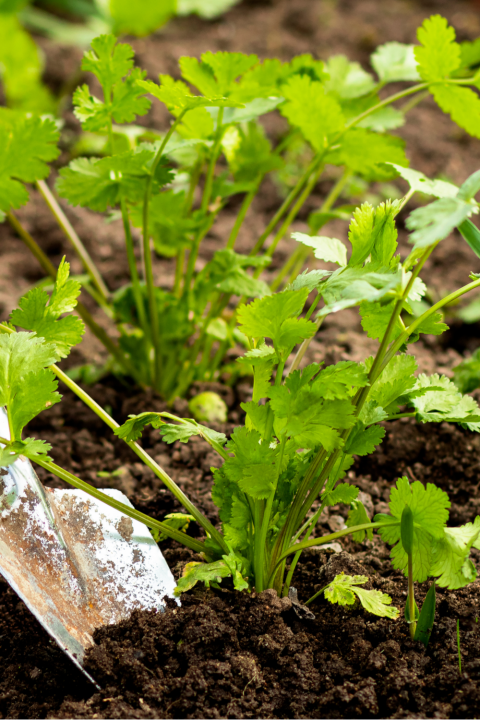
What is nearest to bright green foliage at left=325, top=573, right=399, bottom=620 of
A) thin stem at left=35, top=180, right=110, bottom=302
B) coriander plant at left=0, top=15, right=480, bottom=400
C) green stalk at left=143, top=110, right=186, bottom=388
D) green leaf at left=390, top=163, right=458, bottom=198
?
coriander plant at left=0, top=15, right=480, bottom=400

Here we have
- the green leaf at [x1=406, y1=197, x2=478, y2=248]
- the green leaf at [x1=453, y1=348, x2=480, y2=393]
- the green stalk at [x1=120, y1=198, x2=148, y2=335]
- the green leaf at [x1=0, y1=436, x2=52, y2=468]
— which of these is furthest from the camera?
the green stalk at [x1=120, y1=198, x2=148, y2=335]

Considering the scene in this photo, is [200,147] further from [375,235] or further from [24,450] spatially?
[24,450]

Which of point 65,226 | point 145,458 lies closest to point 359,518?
point 145,458

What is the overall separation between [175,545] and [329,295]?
0.59 m

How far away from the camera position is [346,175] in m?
1.62

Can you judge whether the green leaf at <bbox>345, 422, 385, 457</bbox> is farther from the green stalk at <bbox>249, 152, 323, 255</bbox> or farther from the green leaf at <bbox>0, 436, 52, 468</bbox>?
the green stalk at <bbox>249, 152, 323, 255</bbox>

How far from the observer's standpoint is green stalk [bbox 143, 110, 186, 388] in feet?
3.82

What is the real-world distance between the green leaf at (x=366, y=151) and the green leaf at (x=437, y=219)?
1.79ft

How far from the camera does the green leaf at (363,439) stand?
0.99 m

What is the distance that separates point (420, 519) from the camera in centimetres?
92

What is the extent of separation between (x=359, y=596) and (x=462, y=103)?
0.84 meters

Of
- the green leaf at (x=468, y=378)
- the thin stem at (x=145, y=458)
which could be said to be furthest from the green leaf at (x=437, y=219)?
the green leaf at (x=468, y=378)

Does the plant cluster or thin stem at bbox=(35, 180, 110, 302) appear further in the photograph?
thin stem at bbox=(35, 180, 110, 302)

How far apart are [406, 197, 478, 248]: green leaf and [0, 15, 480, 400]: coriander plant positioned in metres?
0.02
